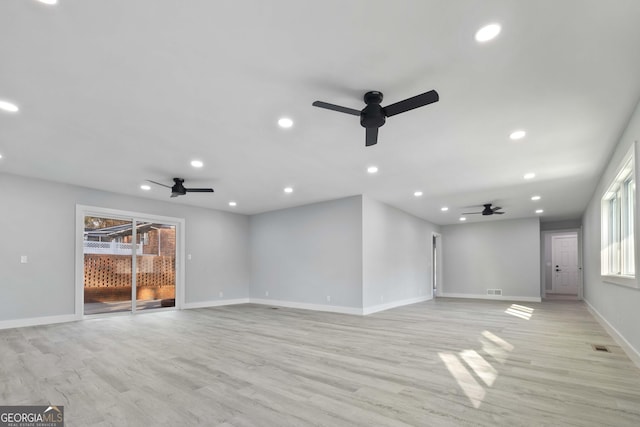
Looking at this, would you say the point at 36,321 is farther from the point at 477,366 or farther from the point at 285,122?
the point at 477,366

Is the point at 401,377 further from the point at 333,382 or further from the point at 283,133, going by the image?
the point at 283,133

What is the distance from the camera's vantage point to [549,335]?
510 cm

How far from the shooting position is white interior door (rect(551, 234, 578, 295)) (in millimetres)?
12172

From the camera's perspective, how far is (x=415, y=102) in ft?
8.91

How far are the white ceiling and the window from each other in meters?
0.46

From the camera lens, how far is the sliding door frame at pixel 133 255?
634cm

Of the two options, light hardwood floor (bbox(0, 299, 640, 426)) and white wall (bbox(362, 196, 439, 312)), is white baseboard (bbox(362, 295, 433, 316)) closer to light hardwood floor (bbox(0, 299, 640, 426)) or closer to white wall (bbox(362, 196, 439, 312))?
white wall (bbox(362, 196, 439, 312))

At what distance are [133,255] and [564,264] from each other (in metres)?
14.1

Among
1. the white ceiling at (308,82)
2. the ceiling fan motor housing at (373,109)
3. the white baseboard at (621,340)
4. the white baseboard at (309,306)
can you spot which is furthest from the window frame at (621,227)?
the white baseboard at (309,306)

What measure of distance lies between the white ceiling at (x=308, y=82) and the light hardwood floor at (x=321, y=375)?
2.56 m

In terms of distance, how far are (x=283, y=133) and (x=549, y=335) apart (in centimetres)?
498

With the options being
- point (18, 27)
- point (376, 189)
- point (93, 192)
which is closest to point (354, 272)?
point (376, 189)

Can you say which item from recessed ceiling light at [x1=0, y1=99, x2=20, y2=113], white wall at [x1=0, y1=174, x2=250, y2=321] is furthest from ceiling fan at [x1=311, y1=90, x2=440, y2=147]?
white wall at [x1=0, y1=174, x2=250, y2=321]

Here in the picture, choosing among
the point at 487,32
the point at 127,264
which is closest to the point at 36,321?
the point at 127,264
